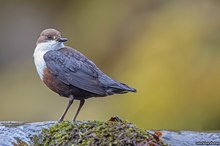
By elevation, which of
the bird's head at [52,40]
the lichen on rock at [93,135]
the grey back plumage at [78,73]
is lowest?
the lichen on rock at [93,135]

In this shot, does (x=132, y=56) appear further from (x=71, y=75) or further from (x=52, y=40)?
(x=71, y=75)

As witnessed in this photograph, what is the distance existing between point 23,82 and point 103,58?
1455 mm

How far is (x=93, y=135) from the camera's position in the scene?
3.04 m

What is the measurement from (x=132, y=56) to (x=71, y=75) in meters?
4.51

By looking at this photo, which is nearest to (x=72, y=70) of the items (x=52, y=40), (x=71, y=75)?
(x=71, y=75)

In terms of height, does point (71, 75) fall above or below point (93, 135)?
above

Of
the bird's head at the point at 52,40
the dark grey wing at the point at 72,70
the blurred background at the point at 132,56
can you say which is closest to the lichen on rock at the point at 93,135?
the dark grey wing at the point at 72,70

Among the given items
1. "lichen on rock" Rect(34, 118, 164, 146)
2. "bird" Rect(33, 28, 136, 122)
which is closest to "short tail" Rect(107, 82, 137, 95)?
"bird" Rect(33, 28, 136, 122)

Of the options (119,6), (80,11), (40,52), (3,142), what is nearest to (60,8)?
(80,11)

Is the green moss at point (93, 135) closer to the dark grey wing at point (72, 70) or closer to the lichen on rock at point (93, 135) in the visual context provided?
the lichen on rock at point (93, 135)

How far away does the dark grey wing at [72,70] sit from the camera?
155 inches

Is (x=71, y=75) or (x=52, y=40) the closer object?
(x=71, y=75)

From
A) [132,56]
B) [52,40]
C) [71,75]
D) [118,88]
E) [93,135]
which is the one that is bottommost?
[93,135]

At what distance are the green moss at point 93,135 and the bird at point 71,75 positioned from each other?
0.65 metres
